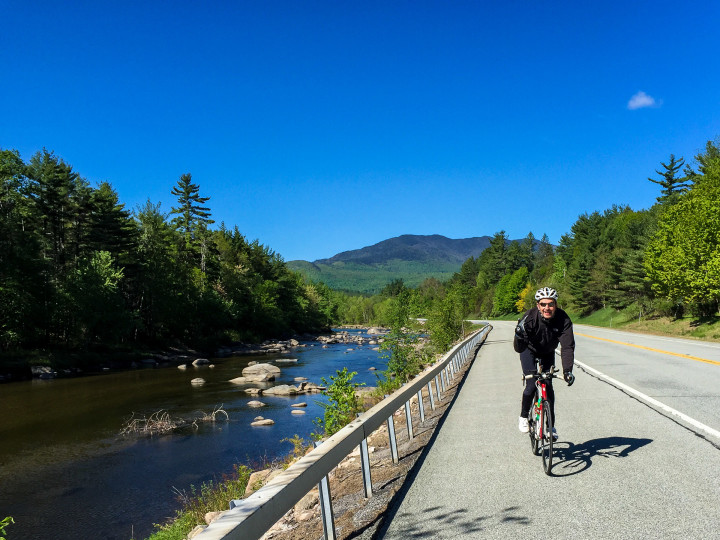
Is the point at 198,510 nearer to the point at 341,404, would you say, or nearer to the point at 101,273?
the point at 341,404

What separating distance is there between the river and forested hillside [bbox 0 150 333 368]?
10904 mm

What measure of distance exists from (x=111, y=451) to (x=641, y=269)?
49.2 m

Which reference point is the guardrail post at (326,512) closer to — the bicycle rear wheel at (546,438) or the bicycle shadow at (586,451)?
the bicycle rear wheel at (546,438)

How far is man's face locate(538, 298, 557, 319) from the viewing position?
5.91 metres

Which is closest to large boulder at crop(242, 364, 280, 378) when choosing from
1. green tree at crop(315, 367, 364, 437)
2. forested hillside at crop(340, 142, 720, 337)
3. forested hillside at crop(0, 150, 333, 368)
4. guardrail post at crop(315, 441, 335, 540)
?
forested hillside at crop(340, 142, 720, 337)

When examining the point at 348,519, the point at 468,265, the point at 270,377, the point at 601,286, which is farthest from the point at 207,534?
the point at 468,265

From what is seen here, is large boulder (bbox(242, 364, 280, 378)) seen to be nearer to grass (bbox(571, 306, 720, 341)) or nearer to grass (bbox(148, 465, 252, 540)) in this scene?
grass (bbox(148, 465, 252, 540))

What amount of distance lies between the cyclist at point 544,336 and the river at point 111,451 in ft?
24.5

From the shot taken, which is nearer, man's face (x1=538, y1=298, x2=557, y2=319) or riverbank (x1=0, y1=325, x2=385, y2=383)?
man's face (x1=538, y1=298, x2=557, y2=319)

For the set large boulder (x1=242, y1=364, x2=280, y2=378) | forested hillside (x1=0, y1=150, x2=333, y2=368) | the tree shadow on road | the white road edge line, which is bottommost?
large boulder (x1=242, y1=364, x2=280, y2=378)

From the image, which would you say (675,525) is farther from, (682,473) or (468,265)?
(468,265)

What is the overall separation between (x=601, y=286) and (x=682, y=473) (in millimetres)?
67983

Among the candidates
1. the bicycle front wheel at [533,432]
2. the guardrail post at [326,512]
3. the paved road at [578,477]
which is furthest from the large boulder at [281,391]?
the guardrail post at [326,512]

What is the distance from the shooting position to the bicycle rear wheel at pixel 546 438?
547cm
